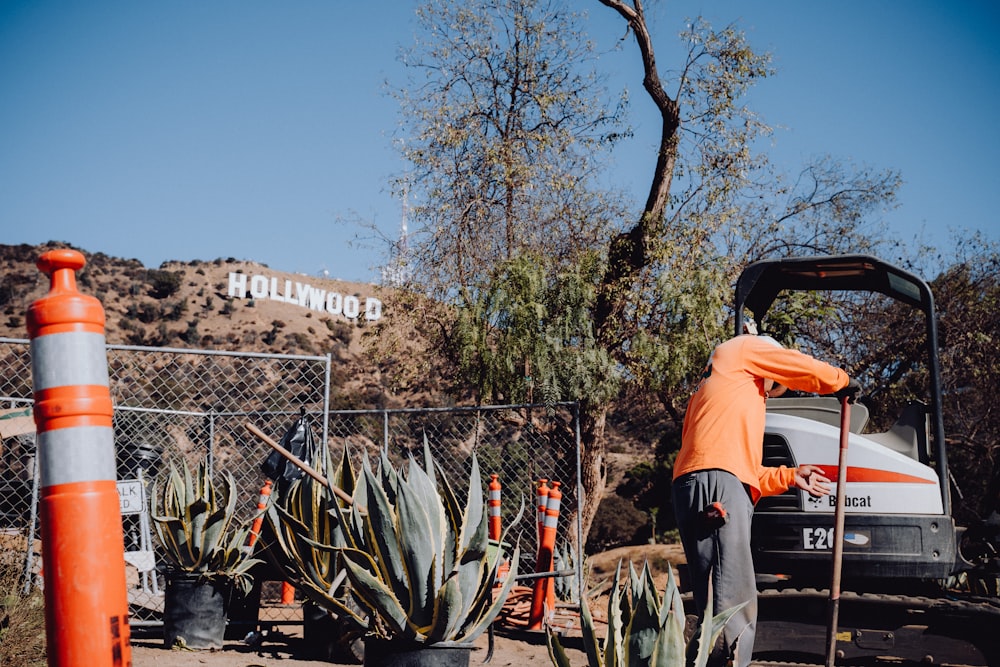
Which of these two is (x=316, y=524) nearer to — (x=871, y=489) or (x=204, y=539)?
(x=204, y=539)

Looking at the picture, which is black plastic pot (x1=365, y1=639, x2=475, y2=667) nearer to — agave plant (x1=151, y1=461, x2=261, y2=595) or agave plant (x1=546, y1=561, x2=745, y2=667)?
agave plant (x1=546, y1=561, x2=745, y2=667)

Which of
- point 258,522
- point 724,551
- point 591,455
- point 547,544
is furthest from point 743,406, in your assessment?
point 591,455

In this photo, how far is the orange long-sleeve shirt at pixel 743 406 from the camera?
4945 millimetres

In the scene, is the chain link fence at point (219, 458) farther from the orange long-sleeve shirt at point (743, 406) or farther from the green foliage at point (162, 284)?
the green foliage at point (162, 284)

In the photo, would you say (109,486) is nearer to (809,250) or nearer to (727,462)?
(727,462)

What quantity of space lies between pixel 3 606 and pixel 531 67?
10.6 metres

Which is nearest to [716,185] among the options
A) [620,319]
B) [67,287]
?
[620,319]

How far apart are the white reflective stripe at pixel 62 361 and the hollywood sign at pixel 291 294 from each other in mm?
56825

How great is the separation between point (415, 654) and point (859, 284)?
4421 mm

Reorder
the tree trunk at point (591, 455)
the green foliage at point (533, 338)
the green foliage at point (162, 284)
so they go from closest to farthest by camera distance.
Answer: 1. the green foliage at point (533, 338)
2. the tree trunk at point (591, 455)
3. the green foliage at point (162, 284)

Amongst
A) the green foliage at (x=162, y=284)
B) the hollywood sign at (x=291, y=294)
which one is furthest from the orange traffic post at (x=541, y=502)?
the hollywood sign at (x=291, y=294)

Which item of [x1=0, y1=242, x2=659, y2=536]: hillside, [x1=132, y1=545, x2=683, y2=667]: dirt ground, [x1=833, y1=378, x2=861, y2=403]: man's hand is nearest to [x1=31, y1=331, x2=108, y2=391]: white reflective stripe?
[x1=132, y1=545, x2=683, y2=667]: dirt ground

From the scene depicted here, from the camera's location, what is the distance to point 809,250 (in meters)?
15.3

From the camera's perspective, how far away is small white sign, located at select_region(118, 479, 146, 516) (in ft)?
30.1
